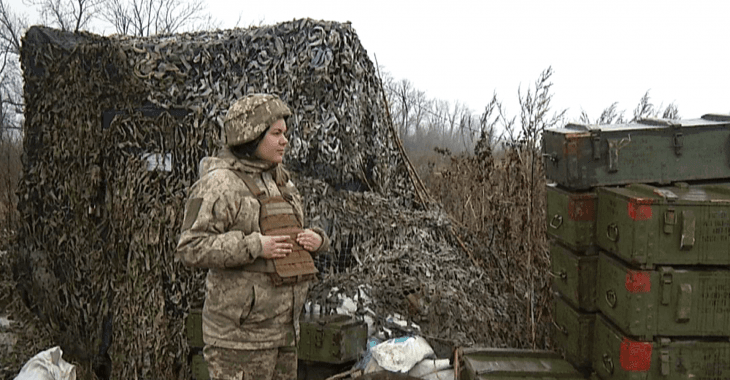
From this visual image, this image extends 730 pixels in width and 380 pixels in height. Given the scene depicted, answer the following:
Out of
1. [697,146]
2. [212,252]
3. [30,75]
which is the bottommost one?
[212,252]

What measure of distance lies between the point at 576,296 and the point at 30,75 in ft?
19.4

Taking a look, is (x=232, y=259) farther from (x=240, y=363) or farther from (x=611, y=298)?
(x=611, y=298)

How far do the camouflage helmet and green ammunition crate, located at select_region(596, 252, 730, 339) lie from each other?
2.02 meters

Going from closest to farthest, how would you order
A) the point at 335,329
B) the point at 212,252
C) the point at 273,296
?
the point at 212,252 → the point at 273,296 → the point at 335,329

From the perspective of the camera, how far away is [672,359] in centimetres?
351

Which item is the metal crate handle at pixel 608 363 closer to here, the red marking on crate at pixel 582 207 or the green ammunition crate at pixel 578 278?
the green ammunition crate at pixel 578 278

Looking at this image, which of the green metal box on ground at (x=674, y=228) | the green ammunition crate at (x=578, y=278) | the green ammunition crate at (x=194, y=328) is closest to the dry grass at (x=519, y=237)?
the green ammunition crate at (x=578, y=278)

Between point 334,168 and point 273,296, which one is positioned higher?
point 334,168

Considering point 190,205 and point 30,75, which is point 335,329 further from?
point 30,75

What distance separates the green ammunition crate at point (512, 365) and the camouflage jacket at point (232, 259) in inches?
57.0

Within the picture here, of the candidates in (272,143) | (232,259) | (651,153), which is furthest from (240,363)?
(651,153)

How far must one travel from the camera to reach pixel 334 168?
22.0 ft

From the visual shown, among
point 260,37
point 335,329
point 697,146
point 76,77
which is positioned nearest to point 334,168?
point 260,37

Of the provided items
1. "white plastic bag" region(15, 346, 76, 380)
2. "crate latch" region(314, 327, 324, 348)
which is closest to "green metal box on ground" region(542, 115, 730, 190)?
"crate latch" region(314, 327, 324, 348)
